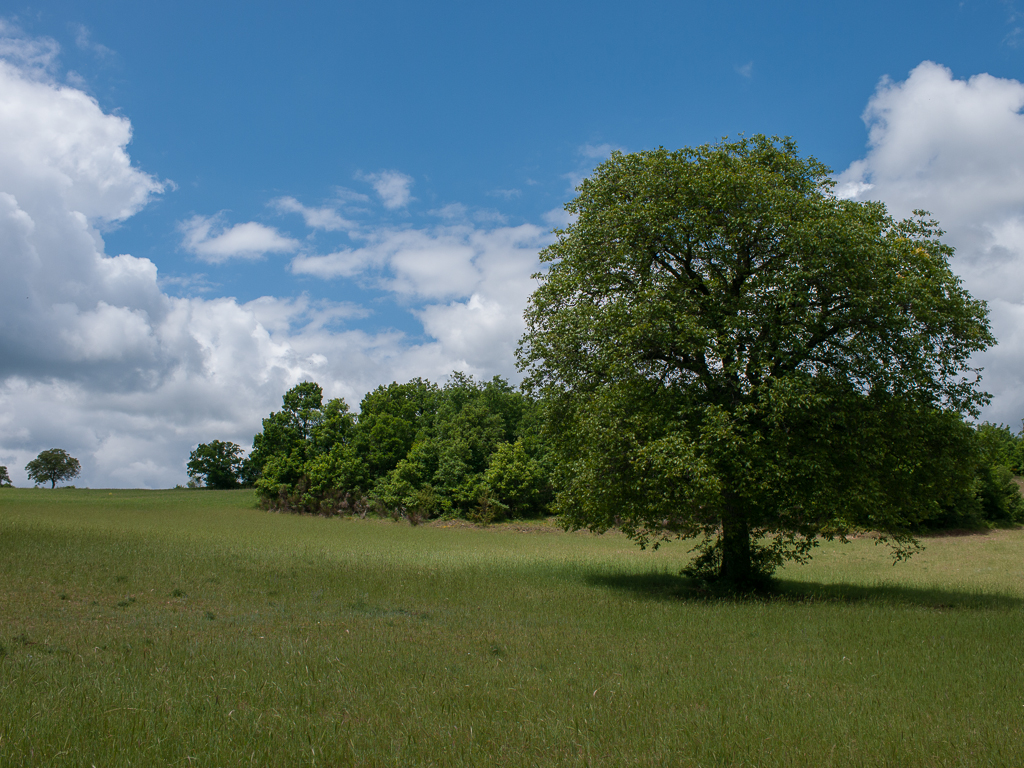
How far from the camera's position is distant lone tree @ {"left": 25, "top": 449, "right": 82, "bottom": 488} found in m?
152

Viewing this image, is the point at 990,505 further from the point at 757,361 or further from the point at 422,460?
the point at 757,361

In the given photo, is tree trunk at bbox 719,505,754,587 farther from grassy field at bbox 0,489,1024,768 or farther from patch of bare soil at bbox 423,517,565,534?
patch of bare soil at bbox 423,517,565,534

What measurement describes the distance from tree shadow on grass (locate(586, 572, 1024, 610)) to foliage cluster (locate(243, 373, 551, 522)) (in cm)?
3611

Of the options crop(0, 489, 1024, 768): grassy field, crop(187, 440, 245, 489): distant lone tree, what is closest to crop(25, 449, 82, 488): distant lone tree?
crop(187, 440, 245, 489): distant lone tree

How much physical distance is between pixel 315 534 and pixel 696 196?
35.0 meters

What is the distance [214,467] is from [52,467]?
214ft

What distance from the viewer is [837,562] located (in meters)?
36.8

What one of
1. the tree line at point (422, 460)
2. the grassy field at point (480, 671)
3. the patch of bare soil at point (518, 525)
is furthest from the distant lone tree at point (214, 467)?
the grassy field at point (480, 671)

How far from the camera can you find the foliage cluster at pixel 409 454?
62875 millimetres

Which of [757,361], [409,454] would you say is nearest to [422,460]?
[409,454]

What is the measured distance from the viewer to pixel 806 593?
70.1 ft

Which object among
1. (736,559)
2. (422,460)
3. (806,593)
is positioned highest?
(422,460)

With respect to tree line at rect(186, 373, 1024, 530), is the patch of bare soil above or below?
below

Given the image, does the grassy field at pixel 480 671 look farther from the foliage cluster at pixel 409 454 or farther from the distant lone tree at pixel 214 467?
the distant lone tree at pixel 214 467
